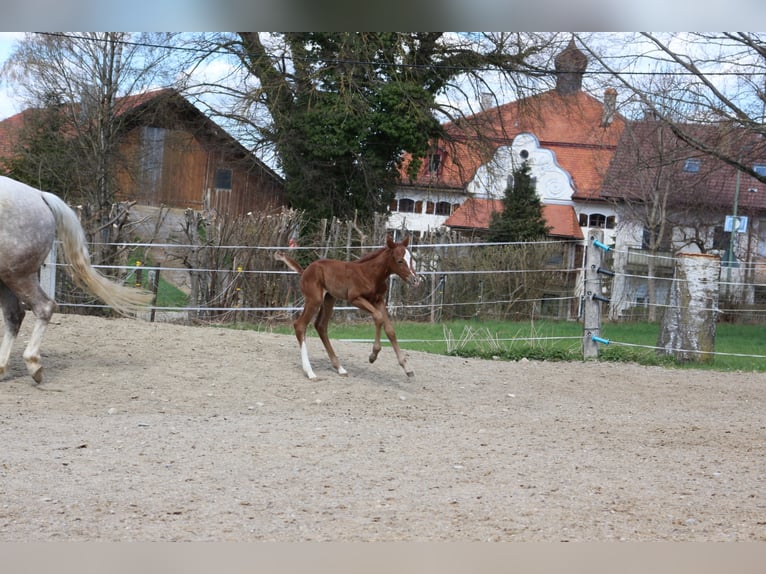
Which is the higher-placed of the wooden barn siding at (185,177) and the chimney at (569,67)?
the chimney at (569,67)

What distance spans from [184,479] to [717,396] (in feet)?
20.2

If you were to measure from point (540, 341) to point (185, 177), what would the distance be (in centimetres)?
1939

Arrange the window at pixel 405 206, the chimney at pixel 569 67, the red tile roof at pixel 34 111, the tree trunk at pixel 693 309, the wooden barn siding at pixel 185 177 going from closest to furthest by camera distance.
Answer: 1. the tree trunk at pixel 693 309
2. the chimney at pixel 569 67
3. the red tile roof at pixel 34 111
4. the wooden barn siding at pixel 185 177
5. the window at pixel 405 206

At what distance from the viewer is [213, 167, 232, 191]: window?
29906 mm

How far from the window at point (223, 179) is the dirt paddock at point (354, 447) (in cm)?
2037

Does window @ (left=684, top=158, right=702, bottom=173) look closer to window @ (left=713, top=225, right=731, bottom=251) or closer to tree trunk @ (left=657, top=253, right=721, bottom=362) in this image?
window @ (left=713, top=225, right=731, bottom=251)

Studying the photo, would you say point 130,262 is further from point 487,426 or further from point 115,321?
point 487,426

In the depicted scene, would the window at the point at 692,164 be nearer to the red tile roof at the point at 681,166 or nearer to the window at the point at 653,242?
the red tile roof at the point at 681,166

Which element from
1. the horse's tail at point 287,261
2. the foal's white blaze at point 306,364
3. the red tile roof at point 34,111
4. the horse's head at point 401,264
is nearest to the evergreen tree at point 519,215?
the red tile roof at point 34,111

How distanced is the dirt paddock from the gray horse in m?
0.49

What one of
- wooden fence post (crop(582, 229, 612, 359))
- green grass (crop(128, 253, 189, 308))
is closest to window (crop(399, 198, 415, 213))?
green grass (crop(128, 253, 189, 308))

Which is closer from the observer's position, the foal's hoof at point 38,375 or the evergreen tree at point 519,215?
the foal's hoof at point 38,375

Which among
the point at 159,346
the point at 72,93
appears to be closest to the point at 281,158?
the point at 72,93

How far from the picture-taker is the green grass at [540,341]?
36.7 feet
